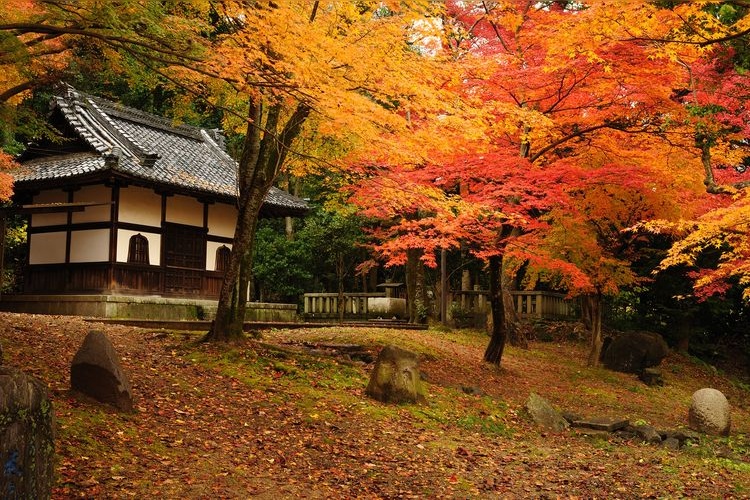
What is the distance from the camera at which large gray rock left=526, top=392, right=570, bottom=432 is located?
12.1 metres

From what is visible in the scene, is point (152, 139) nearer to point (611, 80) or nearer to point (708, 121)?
point (611, 80)

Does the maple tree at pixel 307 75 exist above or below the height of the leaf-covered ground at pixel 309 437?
above

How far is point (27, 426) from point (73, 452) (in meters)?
2.53

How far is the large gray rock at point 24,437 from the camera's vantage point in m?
4.07

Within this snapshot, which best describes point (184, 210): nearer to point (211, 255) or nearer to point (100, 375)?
point (211, 255)

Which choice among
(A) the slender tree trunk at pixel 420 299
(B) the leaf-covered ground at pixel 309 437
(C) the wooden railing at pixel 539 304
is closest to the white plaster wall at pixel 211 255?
(A) the slender tree trunk at pixel 420 299

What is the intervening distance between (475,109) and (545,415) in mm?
5865

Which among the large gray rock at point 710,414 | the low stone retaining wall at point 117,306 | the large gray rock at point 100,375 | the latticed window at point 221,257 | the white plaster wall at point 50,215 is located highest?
the white plaster wall at point 50,215

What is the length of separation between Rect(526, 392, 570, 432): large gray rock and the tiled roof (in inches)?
491

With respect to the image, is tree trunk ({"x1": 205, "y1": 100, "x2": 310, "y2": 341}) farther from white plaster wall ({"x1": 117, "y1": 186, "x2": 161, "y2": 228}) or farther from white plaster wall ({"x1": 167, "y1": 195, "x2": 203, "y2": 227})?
white plaster wall ({"x1": 167, "y1": 195, "x2": 203, "y2": 227})

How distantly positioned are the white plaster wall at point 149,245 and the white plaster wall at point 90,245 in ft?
1.22

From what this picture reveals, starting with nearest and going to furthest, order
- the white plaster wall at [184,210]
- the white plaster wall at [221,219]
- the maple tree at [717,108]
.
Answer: the maple tree at [717,108] < the white plaster wall at [184,210] < the white plaster wall at [221,219]

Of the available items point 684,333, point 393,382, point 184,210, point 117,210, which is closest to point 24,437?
point 393,382

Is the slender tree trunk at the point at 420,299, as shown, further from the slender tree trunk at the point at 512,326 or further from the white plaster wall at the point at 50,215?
the white plaster wall at the point at 50,215
